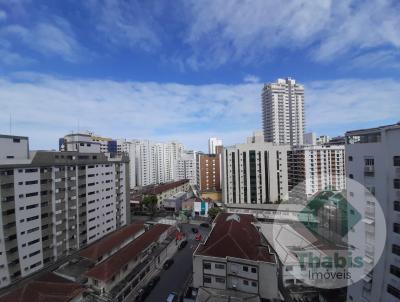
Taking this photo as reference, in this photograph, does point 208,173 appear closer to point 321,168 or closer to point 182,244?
point 321,168

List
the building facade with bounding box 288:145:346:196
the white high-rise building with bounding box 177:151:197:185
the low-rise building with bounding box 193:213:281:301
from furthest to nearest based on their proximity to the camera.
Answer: the white high-rise building with bounding box 177:151:197:185, the building facade with bounding box 288:145:346:196, the low-rise building with bounding box 193:213:281:301

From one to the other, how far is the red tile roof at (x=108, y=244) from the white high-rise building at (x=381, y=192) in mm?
19331

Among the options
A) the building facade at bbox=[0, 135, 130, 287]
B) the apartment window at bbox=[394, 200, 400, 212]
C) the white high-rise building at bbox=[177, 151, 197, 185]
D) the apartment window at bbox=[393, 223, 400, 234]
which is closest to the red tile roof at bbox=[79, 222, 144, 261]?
the building facade at bbox=[0, 135, 130, 287]

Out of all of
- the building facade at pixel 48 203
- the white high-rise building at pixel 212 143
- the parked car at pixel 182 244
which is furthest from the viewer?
the white high-rise building at pixel 212 143

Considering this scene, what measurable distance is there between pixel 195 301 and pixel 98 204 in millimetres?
16789

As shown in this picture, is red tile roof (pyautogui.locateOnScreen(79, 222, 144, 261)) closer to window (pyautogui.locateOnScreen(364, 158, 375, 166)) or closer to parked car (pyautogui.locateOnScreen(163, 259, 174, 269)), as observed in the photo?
parked car (pyautogui.locateOnScreen(163, 259, 174, 269))

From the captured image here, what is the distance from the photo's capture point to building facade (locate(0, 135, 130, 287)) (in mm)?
18266

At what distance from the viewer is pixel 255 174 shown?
39.2 meters

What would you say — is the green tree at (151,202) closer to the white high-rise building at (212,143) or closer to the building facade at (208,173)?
the building facade at (208,173)

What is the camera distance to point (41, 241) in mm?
20578

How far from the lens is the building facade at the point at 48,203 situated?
1827 cm

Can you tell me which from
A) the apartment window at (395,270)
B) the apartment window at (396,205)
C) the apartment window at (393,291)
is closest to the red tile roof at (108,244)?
the apartment window at (393,291)

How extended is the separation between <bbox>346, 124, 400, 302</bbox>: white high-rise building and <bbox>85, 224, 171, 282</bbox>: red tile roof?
618 inches

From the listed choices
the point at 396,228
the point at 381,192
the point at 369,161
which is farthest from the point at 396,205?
the point at 369,161
